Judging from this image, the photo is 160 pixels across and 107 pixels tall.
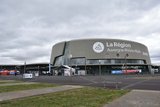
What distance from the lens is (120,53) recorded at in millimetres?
131500

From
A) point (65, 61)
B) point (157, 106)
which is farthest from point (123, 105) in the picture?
point (65, 61)

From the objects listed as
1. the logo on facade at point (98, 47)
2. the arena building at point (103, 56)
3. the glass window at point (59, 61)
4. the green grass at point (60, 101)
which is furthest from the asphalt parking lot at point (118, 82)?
the glass window at point (59, 61)

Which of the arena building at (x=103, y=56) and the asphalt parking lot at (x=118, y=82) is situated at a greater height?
the arena building at (x=103, y=56)

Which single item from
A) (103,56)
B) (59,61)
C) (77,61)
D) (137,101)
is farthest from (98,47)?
(137,101)

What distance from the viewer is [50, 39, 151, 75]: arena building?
417ft

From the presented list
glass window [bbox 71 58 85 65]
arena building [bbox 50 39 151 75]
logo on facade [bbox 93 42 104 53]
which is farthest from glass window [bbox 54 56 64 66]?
logo on facade [bbox 93 42 104 53]

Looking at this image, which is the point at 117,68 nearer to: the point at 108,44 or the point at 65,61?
the point at 108,44

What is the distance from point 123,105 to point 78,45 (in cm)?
12391

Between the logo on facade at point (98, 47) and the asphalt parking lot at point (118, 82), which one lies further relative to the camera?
the logo on facade at point (98, 47)

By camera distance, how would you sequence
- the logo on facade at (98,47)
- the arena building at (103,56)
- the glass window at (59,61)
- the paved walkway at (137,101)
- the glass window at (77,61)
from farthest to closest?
the glass window at (59,61) < the logo on facade at (98,47) < the glass window at (77,61) < the arena building at (103,56) < the paved walkway at (137,101)

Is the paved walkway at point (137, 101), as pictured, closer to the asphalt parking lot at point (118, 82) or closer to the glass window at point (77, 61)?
the asphalt parking lot at point (118, 82)

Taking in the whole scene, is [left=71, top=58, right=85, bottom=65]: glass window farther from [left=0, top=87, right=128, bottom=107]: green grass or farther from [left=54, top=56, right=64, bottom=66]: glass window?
[left=0, top=87, right=128, bottom=107]: green grass

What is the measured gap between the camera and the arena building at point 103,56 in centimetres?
12721

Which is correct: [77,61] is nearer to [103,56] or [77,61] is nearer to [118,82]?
[103,56]
